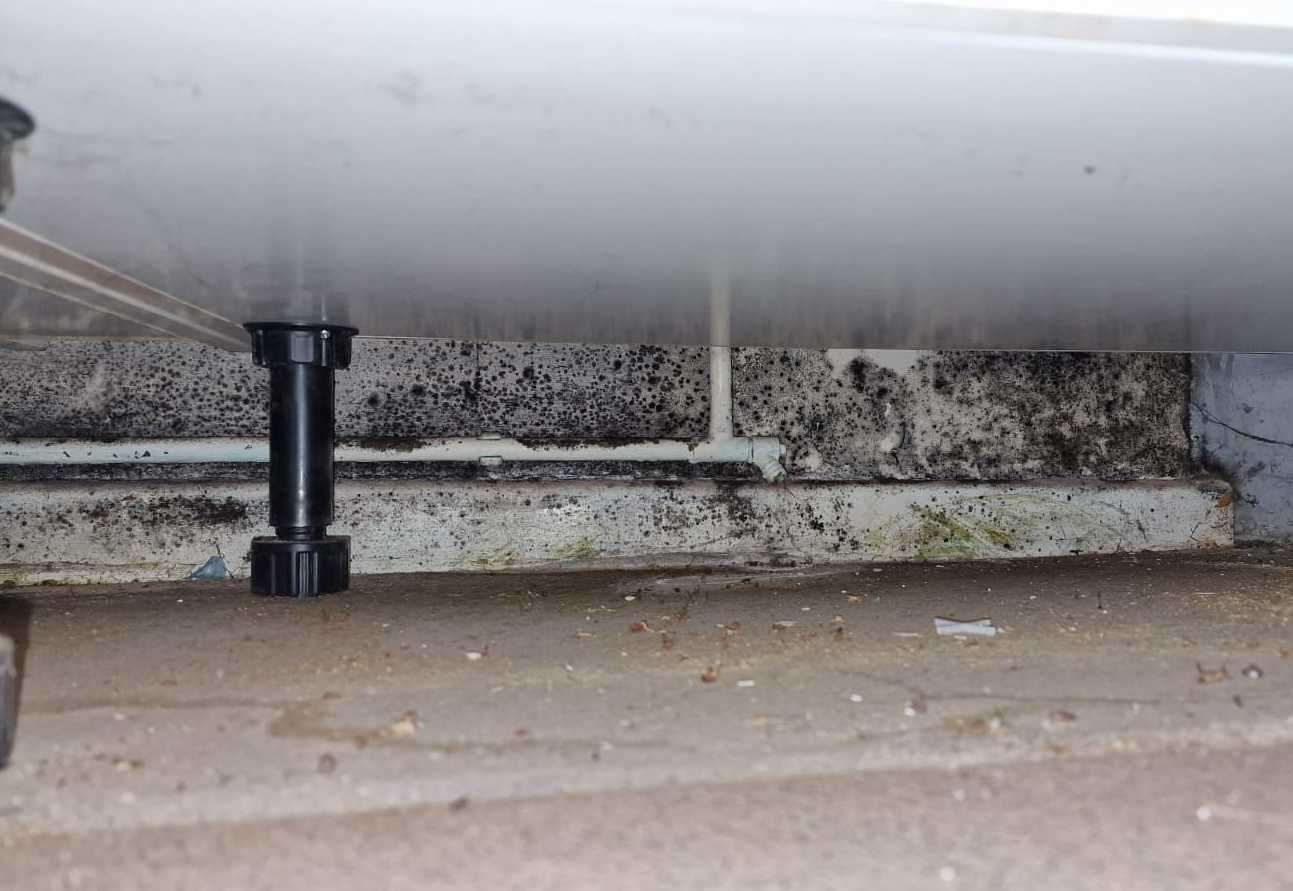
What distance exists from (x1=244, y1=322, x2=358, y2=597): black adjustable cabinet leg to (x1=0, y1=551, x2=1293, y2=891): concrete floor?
0.60 ft

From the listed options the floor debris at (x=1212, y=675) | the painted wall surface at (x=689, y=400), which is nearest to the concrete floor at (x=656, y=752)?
the floor debris at (x=1212, y=675)

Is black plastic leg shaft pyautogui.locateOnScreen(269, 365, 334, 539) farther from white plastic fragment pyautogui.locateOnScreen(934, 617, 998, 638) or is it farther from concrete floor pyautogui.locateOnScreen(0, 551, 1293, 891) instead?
white plastic fragment pyautogui.locateOnScreen(934, 617, 998, 638)

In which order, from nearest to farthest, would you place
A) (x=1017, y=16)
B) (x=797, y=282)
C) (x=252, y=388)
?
(x=1017, y=16) → (x=797, y=282) → (x=252, y=388)

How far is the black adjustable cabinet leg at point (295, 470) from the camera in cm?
124

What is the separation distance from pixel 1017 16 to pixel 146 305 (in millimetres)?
1041

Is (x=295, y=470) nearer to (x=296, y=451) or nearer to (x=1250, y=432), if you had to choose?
(x=296, y=451)

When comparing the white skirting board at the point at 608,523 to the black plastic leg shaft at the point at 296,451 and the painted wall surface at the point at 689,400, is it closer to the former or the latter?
the painted wall surface at the point at 689,400

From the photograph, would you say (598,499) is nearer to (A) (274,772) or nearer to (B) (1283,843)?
(A) (274,772)

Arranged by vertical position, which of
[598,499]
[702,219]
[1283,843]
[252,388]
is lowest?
[1283,843]

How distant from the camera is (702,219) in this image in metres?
0.74

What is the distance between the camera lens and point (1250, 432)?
1.88 meters

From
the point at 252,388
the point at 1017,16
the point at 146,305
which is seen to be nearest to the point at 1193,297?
the point at 1017,16

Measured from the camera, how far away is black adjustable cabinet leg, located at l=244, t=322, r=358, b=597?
1.24m

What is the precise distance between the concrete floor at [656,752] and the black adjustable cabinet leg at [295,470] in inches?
7.2
